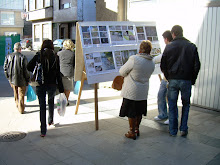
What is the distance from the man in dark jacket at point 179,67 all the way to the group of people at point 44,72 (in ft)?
6.41

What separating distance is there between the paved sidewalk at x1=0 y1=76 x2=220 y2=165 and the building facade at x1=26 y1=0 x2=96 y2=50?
20140 millimetres

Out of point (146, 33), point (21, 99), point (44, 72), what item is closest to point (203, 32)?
point (146, 33)

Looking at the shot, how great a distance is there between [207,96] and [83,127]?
3225mm

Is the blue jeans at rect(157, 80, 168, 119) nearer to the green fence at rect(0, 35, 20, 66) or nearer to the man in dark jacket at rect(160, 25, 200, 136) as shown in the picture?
the man in dark jacket at rect(160, 25, 200, 136)

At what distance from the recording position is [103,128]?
4.94 meters

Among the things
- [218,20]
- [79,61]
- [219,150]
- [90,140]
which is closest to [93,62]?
[79,61]

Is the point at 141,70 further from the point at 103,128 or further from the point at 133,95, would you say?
the point at 103,128

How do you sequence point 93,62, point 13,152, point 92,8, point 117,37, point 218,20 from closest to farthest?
point 13,152 < point 93,62 < point 117,37 < point 218,20 < point 92,8

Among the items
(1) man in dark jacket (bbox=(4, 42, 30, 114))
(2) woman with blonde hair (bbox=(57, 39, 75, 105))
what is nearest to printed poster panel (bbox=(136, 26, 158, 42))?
(2) woman with blonde hair (bbox=(57, 39, 75, 105))

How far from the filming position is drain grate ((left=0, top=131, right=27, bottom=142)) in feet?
14.3

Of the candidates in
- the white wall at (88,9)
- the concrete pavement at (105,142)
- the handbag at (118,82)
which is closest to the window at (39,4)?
the white wall at (88,9)

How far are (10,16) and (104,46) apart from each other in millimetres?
43841

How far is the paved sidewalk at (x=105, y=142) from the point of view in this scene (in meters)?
3.63

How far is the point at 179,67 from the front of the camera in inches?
166
